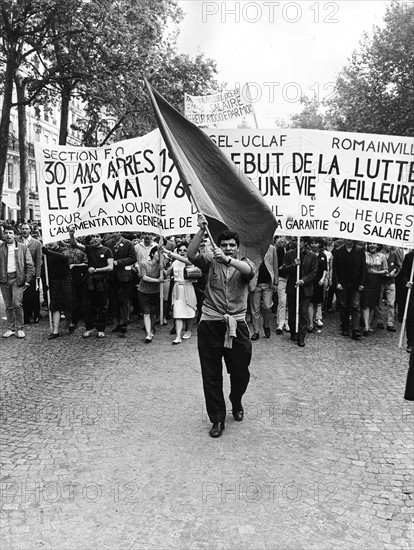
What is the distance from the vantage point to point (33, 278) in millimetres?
10008

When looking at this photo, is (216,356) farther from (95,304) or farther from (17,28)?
(17,28)

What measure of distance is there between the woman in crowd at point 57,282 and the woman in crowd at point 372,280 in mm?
5513

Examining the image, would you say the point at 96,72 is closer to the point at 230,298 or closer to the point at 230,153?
the point at 230,153

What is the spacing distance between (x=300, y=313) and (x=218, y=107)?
26.9ft

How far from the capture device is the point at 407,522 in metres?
3.54

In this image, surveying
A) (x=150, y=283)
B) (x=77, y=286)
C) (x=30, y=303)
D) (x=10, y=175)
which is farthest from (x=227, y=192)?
(x=10, y=175)

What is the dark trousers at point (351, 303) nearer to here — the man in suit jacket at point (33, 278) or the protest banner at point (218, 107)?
the man in suit jacket at point (33, 278)

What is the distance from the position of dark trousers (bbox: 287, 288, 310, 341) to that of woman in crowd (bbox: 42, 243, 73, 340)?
4.05 meters

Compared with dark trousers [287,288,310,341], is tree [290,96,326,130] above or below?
above

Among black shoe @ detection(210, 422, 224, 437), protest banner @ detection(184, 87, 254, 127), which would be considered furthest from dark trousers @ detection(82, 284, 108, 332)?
protest banner @ detection(184, 87, 254, 127)

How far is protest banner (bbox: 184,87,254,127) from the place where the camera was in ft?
47.7

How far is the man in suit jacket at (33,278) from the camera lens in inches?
390

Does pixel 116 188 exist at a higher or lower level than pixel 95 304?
higher

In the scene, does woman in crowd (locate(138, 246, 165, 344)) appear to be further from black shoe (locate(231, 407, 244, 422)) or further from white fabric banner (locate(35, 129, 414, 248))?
black shoe (locate(231, 407, 244, 422))
